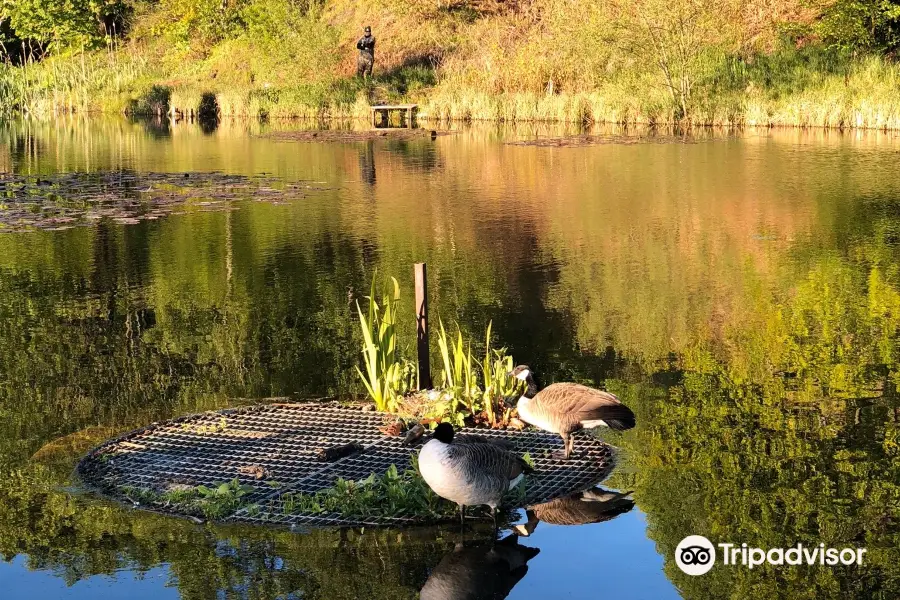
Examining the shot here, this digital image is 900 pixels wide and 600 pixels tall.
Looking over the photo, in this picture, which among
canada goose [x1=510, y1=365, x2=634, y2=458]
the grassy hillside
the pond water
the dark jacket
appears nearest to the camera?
the pond water

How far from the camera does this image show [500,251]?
17609mm

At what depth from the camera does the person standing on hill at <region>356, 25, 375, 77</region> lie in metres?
52.3

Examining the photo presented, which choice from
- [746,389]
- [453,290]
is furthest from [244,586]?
[453,290]

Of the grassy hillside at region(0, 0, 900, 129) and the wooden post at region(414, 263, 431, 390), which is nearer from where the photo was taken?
the wooden post at region(414, 263, 431, 390)

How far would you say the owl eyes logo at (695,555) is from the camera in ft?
23.7

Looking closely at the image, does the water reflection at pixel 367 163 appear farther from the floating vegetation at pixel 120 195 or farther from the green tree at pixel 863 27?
the green tree at pixel 863 27

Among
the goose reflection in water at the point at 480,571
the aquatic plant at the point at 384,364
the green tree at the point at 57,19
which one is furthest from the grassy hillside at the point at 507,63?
the goose reflection in water at the point at 480,571

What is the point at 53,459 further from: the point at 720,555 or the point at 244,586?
the point at 720,555

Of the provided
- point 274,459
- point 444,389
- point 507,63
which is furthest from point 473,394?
point 507,63

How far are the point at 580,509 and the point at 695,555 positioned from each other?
0.98 m

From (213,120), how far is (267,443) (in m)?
45.7

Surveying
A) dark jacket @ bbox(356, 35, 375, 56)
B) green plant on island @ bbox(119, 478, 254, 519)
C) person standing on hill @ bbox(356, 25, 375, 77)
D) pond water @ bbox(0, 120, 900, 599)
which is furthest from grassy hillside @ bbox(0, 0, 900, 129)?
green plant on island @ bbox(119, 478, 254, 519)

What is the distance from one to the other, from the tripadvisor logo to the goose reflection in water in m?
1.00

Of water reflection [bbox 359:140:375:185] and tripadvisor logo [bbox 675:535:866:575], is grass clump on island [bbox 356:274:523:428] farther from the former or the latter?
water reflection [bbox 359:140:375:185]
